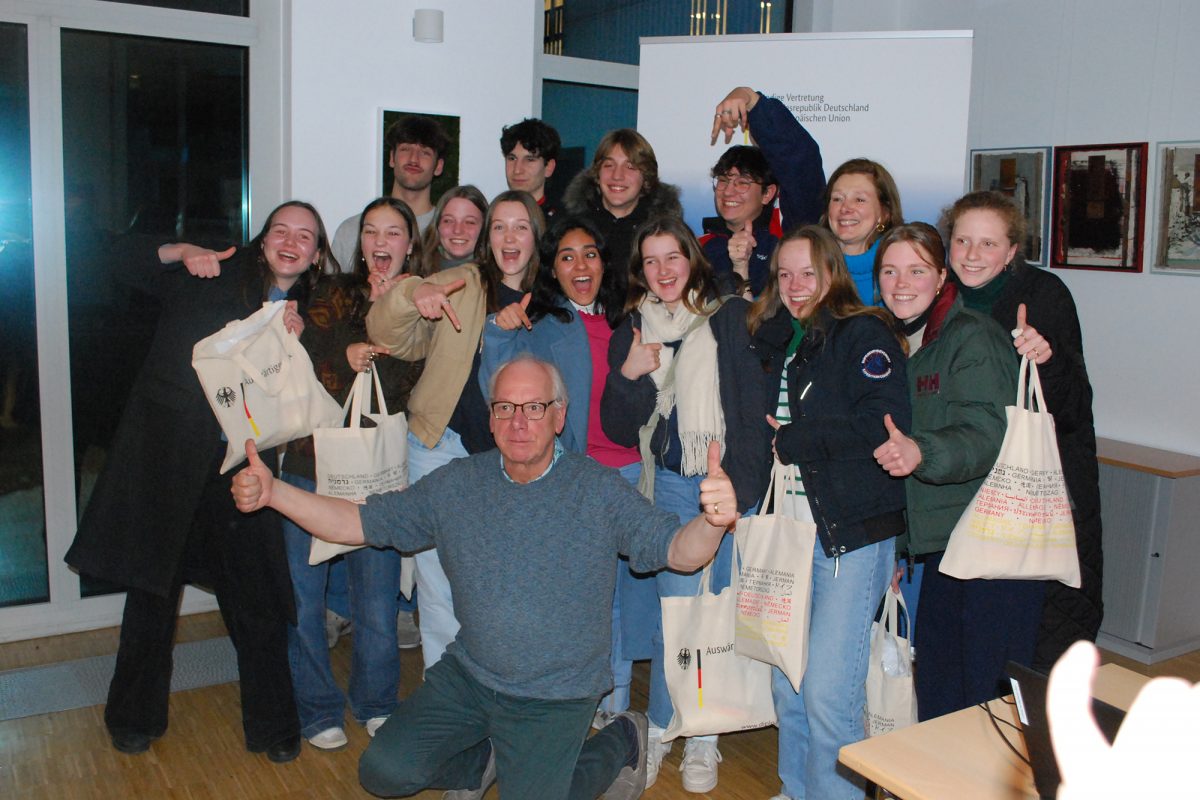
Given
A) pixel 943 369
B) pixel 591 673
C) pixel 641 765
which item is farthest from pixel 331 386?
pixel 943 369

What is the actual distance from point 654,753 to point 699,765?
0.14 metres

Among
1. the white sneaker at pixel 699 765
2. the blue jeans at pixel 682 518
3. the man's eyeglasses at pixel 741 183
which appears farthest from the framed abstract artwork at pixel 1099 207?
the white sneaker at pixel 699 765

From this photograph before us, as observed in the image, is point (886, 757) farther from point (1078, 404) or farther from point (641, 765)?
point (1078, 404)

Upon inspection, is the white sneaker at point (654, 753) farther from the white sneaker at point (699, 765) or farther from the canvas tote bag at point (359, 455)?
the canvas tote bag at point (359, 455)

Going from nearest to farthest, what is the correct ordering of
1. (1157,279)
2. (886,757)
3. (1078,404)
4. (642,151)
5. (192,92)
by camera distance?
(886,757) → (1078,404) → (642,151) → (192,92) → (1157,279)

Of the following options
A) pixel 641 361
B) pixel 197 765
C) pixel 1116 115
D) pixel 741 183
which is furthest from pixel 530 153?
pixel 1116 115

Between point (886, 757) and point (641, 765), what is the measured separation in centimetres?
128

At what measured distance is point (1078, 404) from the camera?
2721 millimetres

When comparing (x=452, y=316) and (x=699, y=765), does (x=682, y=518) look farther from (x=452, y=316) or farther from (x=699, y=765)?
(x=452, y=316)

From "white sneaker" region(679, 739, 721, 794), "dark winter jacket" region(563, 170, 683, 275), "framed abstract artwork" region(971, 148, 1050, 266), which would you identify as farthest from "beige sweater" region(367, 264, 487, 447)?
"framed abstract artwork" region(971, 148, 1050, 266)

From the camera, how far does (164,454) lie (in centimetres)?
287

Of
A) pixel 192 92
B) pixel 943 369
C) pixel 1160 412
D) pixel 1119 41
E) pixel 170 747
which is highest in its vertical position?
pixel 1119 41

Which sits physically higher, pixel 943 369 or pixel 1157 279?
pixel 1157 279

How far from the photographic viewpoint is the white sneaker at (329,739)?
3082 mm
